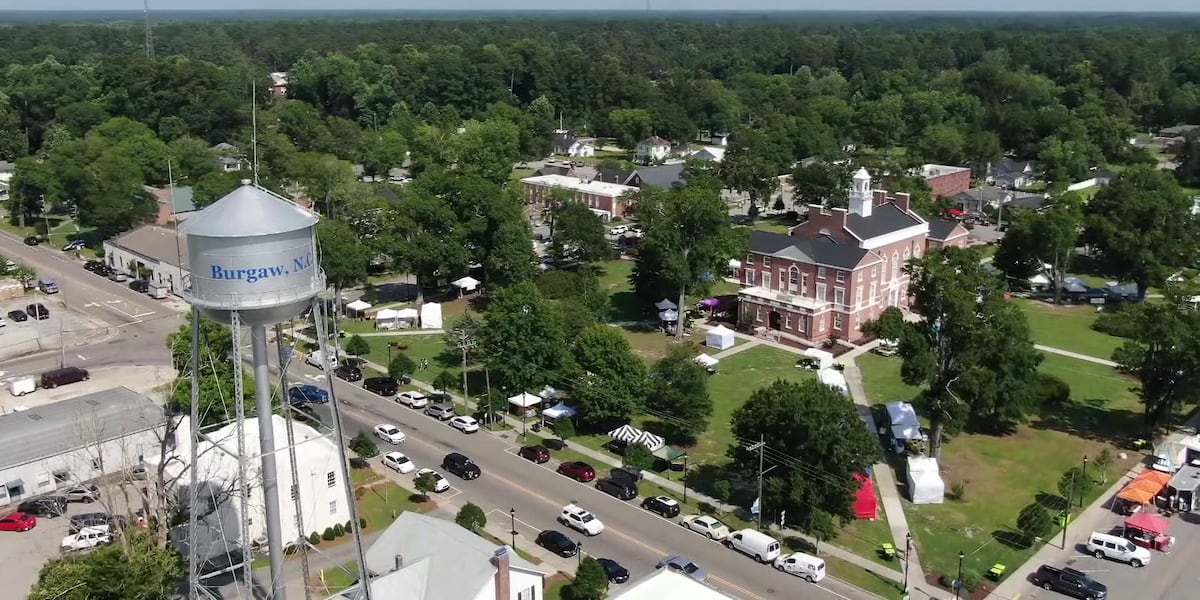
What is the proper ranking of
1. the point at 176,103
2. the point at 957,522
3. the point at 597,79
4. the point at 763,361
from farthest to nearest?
the point at 597,79
the point at 176,103
the point at 763,361
the point at 957,522

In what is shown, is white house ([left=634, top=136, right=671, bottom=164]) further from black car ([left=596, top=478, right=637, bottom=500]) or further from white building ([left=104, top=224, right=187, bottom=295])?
black car ([left=596, top=478, right=637, bottom=500])

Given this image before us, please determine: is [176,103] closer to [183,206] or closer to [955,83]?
[183,206]

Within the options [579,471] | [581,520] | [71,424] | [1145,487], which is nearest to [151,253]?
[71,424]

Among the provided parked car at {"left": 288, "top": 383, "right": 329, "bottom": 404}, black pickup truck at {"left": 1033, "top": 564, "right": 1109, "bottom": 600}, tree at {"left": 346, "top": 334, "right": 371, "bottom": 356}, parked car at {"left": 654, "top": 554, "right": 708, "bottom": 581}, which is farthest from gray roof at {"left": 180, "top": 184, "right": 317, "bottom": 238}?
tree at {"left": 346, "top": 334, "right": 371, "bottom": 356}

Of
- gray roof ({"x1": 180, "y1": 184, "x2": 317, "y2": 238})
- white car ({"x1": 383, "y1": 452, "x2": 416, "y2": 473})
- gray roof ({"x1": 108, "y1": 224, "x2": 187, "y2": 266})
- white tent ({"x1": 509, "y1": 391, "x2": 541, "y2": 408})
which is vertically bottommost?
white car ({"x1": 383, "y1": 452, "x2": 416, "y2": 473})

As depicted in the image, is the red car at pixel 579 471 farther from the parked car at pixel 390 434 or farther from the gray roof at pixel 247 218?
the gray roof at pixel 247 218

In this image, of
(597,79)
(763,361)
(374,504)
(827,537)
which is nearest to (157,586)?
(374,504)

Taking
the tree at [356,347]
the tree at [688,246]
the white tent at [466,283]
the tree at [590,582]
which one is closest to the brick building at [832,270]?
the tree at [688,246]
